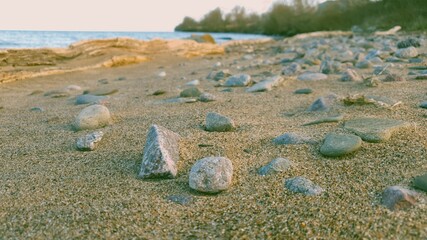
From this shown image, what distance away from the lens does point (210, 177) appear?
1244 millimetres

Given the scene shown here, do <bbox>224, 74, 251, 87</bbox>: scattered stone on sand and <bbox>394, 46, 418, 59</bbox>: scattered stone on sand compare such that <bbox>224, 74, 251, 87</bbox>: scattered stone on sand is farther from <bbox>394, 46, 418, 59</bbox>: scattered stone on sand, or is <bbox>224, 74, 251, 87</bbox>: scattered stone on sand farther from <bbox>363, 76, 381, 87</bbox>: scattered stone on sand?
<bbox>394, 46, 418, 59</bbox>: scattered stone on sand

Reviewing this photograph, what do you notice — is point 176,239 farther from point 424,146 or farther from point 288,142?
point 424,146

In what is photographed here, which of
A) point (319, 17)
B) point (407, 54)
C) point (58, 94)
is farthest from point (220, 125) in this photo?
point (319, 17)

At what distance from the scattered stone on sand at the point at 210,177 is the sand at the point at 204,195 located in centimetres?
3

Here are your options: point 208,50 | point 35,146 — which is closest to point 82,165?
point 35,146

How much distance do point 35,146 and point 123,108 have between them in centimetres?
87

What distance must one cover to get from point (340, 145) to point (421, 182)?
13.4 inches

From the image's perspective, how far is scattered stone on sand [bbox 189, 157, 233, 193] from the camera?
1233mm

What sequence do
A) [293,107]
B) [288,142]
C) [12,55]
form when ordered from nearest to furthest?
1. [288,142]
2. [293,107]
3. [12,55]

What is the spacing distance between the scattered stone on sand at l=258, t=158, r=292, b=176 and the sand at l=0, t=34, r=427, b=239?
25 mm

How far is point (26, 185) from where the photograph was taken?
1.33m

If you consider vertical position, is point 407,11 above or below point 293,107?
above

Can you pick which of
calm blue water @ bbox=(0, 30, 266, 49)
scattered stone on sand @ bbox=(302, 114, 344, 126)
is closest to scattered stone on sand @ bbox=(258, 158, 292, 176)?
scattered stone on sand @ bbox=(302, 114, 344, 126)

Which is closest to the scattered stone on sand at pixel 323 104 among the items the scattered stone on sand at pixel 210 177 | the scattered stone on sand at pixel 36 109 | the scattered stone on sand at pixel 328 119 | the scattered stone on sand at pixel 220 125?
the scattered stone on sand at pixel 328 119
